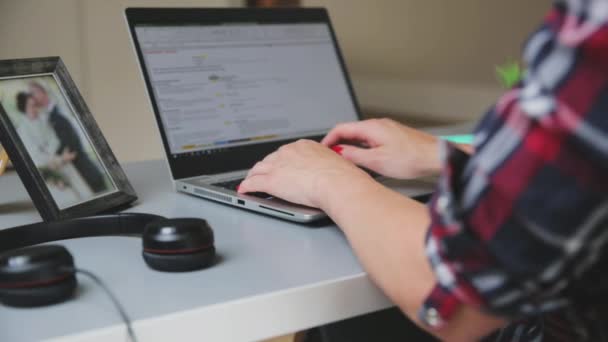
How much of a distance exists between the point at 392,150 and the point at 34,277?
531mm

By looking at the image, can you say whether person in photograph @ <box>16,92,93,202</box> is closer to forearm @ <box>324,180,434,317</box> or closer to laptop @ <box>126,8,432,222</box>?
laptop @ <box>126,8,432,222</box>

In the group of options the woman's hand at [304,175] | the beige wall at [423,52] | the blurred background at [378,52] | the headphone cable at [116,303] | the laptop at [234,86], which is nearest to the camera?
the headphone cable at [116,303]

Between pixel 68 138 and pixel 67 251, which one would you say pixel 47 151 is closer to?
pixel 68 138

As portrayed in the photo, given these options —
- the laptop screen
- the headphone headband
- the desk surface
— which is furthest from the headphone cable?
the laptop screen

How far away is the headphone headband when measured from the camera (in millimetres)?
760

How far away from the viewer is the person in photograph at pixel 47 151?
79cm

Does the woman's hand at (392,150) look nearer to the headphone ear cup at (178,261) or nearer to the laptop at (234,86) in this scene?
the laptop at (234,86)

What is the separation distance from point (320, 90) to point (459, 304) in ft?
2.46

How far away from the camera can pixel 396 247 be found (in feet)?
1.93

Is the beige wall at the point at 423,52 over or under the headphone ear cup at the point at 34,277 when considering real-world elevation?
under

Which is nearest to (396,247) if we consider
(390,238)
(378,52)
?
(390,238)

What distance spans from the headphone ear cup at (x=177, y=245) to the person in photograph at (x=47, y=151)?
0.21m

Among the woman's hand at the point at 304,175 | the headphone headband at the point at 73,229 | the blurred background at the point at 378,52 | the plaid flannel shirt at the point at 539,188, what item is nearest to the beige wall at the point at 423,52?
the blurred background at the point at 378,52

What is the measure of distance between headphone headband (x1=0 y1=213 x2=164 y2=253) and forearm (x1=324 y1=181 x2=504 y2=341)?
243 mm
